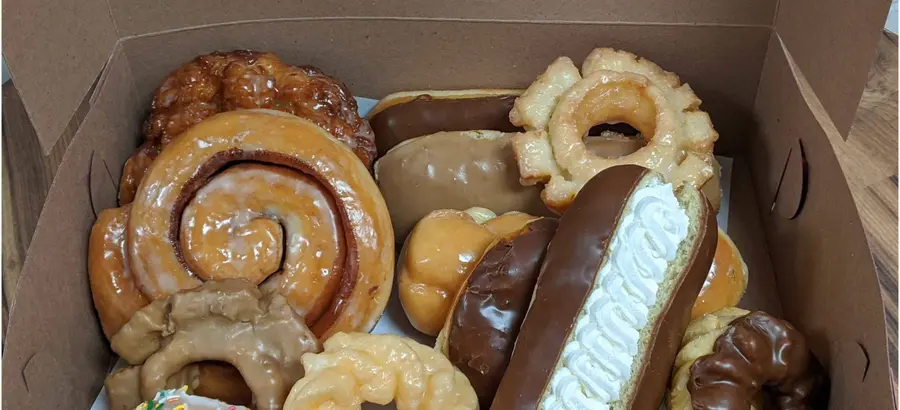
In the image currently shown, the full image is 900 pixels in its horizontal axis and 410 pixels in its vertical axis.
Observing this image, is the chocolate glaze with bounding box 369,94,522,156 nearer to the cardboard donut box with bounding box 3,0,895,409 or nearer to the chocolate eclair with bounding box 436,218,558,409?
the cardboard donut box with bounding box 3,0,895,409

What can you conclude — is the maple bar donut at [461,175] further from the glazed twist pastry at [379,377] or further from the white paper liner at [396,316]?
the glazed twist pastry at [379,377]

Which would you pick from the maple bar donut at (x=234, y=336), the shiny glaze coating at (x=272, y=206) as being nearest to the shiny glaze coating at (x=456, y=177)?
the shiny glaze coating at (x=272, y=206)

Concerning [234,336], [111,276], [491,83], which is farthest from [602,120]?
[111,276]

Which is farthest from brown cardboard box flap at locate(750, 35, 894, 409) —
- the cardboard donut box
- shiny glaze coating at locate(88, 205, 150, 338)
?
shiny glaze coating at locate(88, 205, 150, 338)

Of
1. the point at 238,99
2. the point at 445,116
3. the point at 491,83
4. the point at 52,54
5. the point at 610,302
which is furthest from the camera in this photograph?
the point at 491,83

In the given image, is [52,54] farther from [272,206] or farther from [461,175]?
[461,175]

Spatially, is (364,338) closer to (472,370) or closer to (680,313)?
(472,370)
